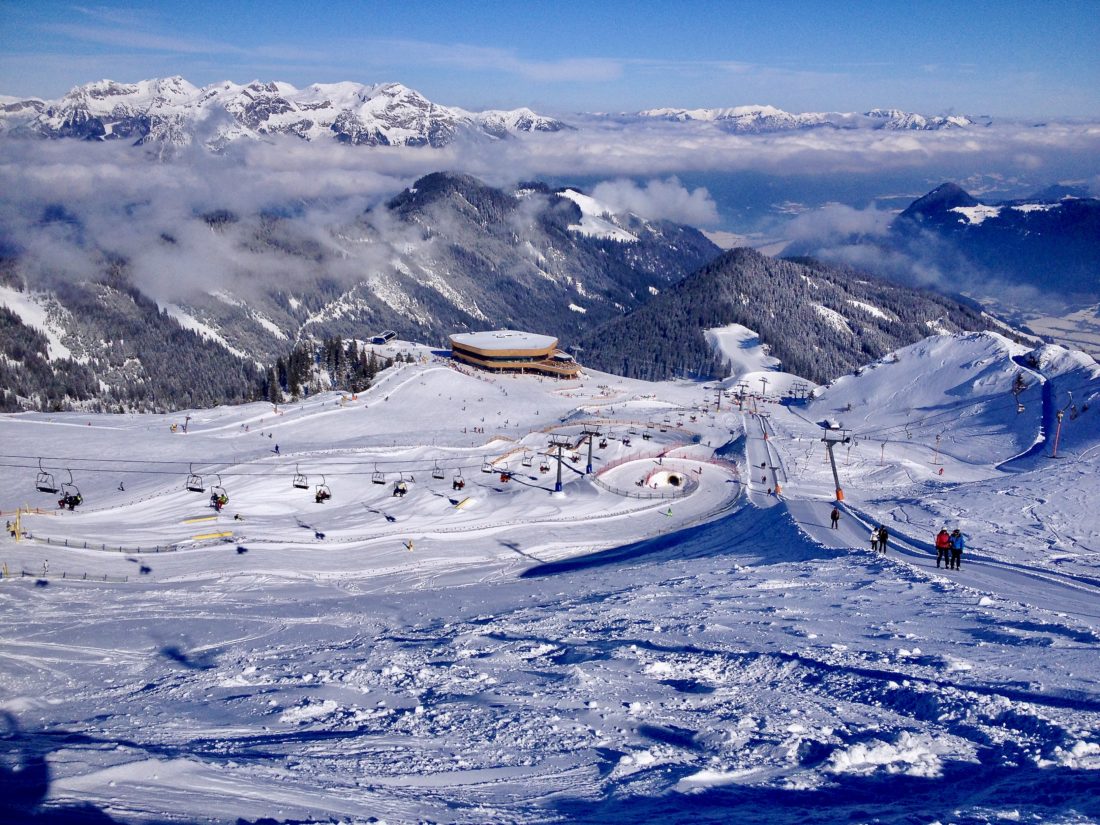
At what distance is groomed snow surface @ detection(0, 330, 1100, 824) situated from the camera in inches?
476

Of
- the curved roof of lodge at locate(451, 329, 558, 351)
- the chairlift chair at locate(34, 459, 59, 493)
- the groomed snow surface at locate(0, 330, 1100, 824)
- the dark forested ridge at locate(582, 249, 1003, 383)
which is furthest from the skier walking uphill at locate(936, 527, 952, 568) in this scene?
the dark forested ridge at locate(582, 249, 1003, 383)

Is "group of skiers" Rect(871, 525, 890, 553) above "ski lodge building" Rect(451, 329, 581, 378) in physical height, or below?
below

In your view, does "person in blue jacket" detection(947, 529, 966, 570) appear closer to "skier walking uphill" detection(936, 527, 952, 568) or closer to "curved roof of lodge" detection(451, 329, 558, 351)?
"skier walking uphill" detection(936, 527, 952, 568)

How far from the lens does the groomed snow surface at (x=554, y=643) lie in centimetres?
1208

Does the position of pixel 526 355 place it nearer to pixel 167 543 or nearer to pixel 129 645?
pixel 167 543

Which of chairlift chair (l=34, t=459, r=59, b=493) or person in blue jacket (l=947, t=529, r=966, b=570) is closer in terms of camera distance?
person in blue jacket (l=947, t=529, r=966, b=570)

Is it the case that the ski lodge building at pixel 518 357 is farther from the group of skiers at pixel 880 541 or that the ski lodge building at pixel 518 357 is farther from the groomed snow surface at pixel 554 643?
the group of skiers at pixel 880 541

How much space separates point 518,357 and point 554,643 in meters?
117

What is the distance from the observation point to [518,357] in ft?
446

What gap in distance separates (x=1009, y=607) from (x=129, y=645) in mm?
25893

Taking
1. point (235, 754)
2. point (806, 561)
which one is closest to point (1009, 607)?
point (806, 561)

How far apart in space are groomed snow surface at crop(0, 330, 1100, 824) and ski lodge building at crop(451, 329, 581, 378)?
7357cm

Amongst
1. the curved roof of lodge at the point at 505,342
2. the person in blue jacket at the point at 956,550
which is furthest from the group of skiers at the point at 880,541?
the curved roof of lodge at the point at 505,342

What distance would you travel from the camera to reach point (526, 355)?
136 m
